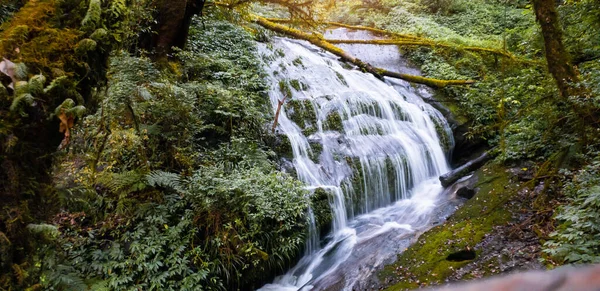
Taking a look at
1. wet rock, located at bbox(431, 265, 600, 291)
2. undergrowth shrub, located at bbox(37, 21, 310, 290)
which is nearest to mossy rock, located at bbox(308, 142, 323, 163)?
undergrowth shrub, located at bbox(37, 21, 310, 290)

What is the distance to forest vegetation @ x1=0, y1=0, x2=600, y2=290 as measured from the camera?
2801 mm

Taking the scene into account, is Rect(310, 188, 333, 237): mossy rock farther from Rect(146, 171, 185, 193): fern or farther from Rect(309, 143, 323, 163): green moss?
Rect(146, 171, 185, 193): fern

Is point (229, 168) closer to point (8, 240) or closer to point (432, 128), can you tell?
point (8, 240)

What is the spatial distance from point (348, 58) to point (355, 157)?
6.08 m

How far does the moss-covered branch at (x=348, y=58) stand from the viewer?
12484mm

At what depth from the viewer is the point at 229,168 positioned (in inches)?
250

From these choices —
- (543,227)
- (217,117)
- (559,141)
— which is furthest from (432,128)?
(217,117)

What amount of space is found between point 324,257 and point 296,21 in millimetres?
5742

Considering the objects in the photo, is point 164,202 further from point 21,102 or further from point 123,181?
point 21,102

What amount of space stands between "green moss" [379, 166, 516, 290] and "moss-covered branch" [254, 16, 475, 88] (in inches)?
243

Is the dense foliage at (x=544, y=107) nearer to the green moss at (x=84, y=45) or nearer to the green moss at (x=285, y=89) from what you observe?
the green moss at (x=84, y=45)

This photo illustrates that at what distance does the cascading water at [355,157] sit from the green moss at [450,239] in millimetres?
449

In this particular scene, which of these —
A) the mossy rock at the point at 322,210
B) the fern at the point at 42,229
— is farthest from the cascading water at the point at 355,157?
the fern at the point at 42,229

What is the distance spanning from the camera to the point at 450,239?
574 cm
